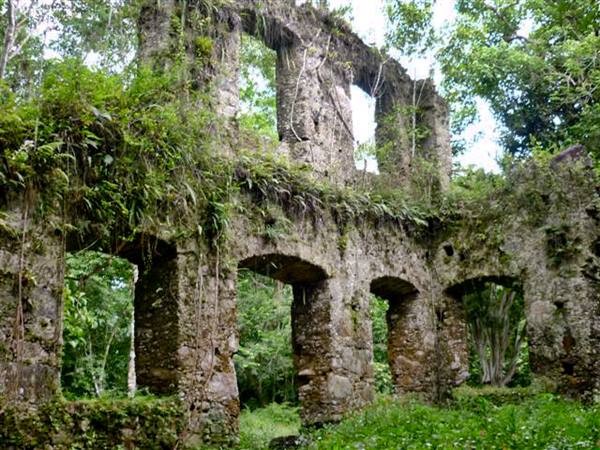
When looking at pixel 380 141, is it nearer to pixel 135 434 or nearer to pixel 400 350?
pixel 400 350

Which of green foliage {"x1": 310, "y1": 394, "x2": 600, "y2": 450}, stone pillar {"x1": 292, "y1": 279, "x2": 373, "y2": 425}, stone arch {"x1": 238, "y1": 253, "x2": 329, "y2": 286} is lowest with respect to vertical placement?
green foliage {"x1": 310, "y1": 394, "x2": 600, "y2": 450}

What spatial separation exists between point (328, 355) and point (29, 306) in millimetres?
4126

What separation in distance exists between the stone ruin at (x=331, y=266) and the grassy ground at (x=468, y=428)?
2.21 ft

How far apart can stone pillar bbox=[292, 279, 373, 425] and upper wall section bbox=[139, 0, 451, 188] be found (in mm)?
1883

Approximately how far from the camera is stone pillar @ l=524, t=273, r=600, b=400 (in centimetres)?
902

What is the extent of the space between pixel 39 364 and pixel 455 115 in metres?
13.1

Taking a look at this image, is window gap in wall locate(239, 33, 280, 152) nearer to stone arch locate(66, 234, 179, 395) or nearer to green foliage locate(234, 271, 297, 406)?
green foliage locate(234, 271, 297, 406)

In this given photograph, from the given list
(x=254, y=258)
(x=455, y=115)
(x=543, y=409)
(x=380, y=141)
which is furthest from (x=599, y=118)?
(x=254, y=258)

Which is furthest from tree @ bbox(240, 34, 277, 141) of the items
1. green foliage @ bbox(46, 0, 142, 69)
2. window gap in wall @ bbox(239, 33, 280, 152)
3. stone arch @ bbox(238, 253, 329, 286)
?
stone arch @ bbox(238, 253, 329, 286)

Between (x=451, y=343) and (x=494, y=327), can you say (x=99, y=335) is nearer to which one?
(x=451, y=343)

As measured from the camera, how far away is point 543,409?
7449 mm

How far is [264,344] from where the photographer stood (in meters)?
13.9

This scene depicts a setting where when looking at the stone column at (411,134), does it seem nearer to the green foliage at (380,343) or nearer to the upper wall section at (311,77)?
the upper wall section at (311,77)

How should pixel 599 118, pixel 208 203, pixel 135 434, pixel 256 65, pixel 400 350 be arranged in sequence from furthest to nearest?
pixel 256 65 < pixel 599 118 < pixel 400 350 < pixel 208 203 < pixel 135 434
